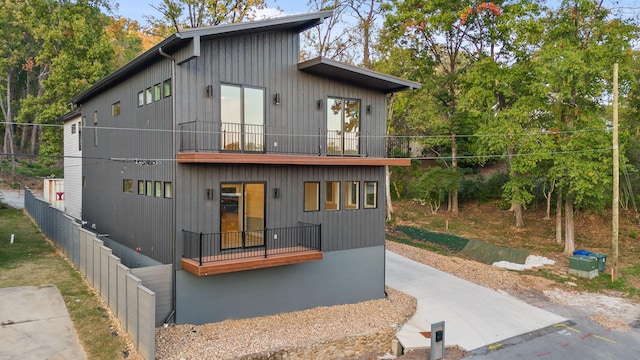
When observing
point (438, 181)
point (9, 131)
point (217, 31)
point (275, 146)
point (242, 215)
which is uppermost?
point (9, 131)

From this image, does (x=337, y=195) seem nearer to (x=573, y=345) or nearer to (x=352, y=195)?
(x=352, y=195)

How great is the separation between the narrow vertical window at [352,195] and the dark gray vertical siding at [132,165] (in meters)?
5.15

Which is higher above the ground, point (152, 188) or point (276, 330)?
point (152, 188)

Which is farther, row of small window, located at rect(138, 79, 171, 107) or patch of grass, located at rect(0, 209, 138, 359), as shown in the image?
row of small window, located at rect(138, 79, 171, 107)

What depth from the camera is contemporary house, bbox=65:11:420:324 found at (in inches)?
410

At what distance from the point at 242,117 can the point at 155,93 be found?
2502 mm

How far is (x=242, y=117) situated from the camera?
1126 centimetres

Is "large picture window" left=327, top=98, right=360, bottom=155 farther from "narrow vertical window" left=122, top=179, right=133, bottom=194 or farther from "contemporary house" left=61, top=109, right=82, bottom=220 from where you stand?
"contemporary house" left=61, top=109, right=82, bottom=220

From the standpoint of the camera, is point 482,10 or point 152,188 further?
point 482,10

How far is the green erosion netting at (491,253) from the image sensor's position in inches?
746

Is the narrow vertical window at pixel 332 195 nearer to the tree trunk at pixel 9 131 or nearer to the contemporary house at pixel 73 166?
the contemporary house at pixel 73 166

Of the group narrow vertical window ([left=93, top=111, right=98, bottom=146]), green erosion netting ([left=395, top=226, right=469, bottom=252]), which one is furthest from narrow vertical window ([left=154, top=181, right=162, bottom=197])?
green erosion netting ([left=395, top=226, right=469, bottom=252])

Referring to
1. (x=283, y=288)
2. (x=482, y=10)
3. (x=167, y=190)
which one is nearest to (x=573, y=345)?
(x=283, y=288)

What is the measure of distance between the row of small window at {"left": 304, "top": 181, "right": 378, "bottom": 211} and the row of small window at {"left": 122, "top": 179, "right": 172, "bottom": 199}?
→ 3770 mm
